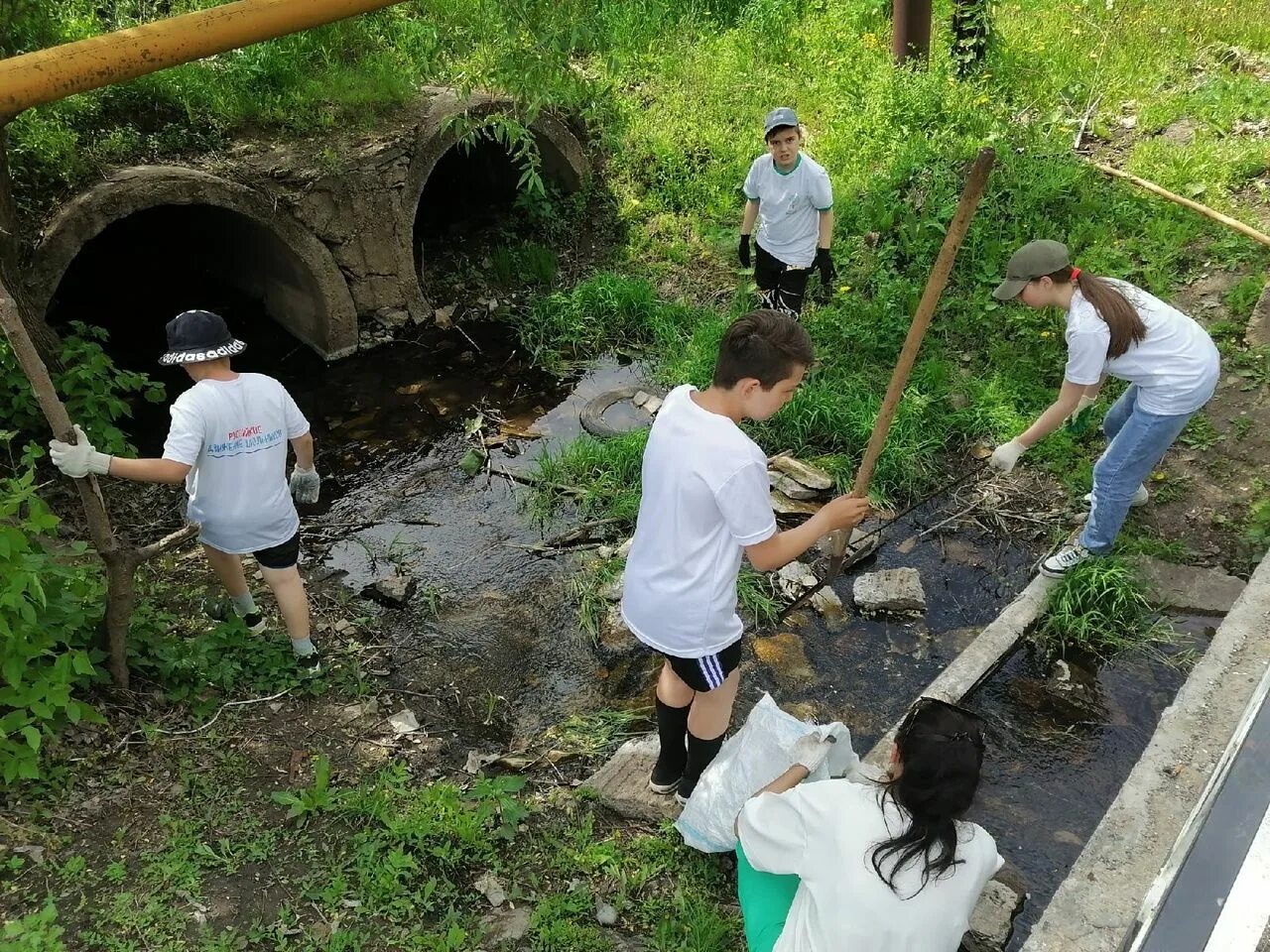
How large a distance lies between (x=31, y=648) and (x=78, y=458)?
0.68 meters

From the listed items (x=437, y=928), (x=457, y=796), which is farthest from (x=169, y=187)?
(x=437, y=928)

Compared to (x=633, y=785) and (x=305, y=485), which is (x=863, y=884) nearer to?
(x=633, y=785)

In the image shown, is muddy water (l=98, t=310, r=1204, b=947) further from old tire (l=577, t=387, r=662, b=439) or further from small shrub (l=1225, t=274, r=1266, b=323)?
small shrub (l=1225, t=274, r=1266, b=323)

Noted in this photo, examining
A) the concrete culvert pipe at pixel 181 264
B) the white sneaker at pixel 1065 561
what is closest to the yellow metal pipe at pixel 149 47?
the concrete culvert pipe at pixel 181 264

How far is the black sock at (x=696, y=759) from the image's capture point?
337cm

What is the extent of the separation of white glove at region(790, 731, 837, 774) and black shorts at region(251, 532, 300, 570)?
242 centimetres

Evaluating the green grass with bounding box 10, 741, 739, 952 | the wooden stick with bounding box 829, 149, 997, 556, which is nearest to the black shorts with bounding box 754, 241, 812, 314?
the wooden stick with bounding box 829, 149, 997, 556

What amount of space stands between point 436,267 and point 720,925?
695 centimetres

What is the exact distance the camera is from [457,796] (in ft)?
11.7

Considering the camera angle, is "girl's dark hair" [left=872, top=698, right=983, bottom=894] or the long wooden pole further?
the long wooden pole

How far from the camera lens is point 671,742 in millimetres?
3438

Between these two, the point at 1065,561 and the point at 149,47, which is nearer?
the point at 149,47

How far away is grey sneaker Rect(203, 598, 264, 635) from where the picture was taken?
438cm

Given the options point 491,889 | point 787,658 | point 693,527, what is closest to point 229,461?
point 491,889
